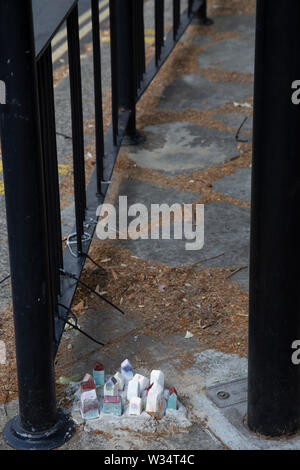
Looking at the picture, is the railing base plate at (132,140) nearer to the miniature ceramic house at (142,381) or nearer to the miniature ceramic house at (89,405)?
the miniature ceramic house at (142,381)

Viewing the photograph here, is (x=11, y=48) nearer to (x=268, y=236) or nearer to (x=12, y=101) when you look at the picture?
(x=12, y=101)

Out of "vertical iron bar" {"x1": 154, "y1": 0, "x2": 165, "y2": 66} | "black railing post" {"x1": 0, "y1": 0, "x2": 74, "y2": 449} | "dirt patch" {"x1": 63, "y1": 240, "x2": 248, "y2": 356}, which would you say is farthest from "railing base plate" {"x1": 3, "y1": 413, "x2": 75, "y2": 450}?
"vertical iron bar" {"x1": 154, "y1": 0, "x2": 165, "y2": 66}

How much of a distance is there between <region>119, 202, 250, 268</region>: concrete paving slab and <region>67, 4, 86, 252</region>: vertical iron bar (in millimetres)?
539

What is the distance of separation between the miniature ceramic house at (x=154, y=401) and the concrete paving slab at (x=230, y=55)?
4.46 m

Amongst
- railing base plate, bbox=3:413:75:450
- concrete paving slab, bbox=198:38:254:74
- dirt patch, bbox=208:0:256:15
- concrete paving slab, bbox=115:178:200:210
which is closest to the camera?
railing base plate, bbox=3:413:75:450

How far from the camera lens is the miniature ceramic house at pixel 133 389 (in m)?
2.98

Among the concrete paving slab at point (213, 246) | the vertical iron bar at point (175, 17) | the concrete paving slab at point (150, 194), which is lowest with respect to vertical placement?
the concrete paving slab at point (213, 246)

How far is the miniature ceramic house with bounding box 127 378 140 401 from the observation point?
2984 millimetres

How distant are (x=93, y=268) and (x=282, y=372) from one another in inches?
60.8

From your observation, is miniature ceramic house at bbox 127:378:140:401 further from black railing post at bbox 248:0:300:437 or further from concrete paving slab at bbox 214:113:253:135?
concrete paving slab at bbox 214:113:253:135

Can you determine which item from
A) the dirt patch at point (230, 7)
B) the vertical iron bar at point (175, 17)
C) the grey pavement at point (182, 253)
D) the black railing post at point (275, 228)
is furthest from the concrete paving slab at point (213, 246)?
the dirt patch at point (230, 7)

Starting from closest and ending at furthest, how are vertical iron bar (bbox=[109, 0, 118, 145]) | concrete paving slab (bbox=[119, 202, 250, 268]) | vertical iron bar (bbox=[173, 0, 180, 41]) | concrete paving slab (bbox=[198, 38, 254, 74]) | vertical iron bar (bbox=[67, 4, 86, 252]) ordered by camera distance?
vertical iron bar (bbox=[67, 4, 86, 252]) < concrete paving slab (bbox=[119, 202, 250, 268]) < vertical iron bar (bbox=[109, 0, 118, 145]) < vertical iron bar (bbox=[173, 0, 180, 41]) < concrete paving slab (bbox=[198, 38, 254, 74])

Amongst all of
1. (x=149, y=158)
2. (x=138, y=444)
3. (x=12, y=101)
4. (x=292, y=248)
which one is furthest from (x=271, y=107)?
(x=149, y=158)

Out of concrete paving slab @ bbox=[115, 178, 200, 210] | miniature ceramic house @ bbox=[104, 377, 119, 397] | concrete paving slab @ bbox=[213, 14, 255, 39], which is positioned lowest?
concrete paving slab @ bbox=[115, 178, 200, 210]
